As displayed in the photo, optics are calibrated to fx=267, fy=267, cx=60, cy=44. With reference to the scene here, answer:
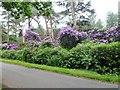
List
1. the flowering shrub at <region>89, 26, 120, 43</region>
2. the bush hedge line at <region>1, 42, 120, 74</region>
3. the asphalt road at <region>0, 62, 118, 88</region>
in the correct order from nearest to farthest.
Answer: the asphalt road at <region>0, 62, 118, 88</region> → the bush hedge line at <region>1, 42, 120, 74</region> → the flowering shrub at <region>89, 26, 120, 43</region>

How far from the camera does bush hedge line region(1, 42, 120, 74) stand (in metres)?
12.9

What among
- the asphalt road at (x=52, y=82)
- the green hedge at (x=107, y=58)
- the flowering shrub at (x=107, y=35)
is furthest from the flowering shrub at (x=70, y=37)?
the asphalt road at (x=52, y=82)

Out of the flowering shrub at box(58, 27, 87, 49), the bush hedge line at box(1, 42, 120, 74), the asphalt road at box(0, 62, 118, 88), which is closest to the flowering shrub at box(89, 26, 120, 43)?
the flowering shrub at box(58, 27, 87, 49)

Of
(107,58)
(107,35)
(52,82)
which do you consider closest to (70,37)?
(107,35)

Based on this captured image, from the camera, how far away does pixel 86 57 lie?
1484cm

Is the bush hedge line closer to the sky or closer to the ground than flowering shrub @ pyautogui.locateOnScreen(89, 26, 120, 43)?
closer to the ground

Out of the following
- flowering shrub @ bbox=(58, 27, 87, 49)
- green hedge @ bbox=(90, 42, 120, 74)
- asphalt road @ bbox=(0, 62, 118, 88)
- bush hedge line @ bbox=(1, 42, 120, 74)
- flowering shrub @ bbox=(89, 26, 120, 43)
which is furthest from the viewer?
flowering shrub @ bbox=(58, 27, 87, 49)

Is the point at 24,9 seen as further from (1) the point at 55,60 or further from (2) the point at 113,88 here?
(1) the point at 55,60

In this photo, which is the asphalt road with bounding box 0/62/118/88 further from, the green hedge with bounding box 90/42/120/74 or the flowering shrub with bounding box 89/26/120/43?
the flowering shrub with bounding box 89/26/120/43

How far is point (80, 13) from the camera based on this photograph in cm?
4788

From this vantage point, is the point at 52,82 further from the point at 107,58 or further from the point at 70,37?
the point at 70,37

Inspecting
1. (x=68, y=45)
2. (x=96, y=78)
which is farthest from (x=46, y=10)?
(x=68, y=45)

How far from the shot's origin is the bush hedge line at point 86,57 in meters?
12.9

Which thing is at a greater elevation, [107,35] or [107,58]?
[107,35]
